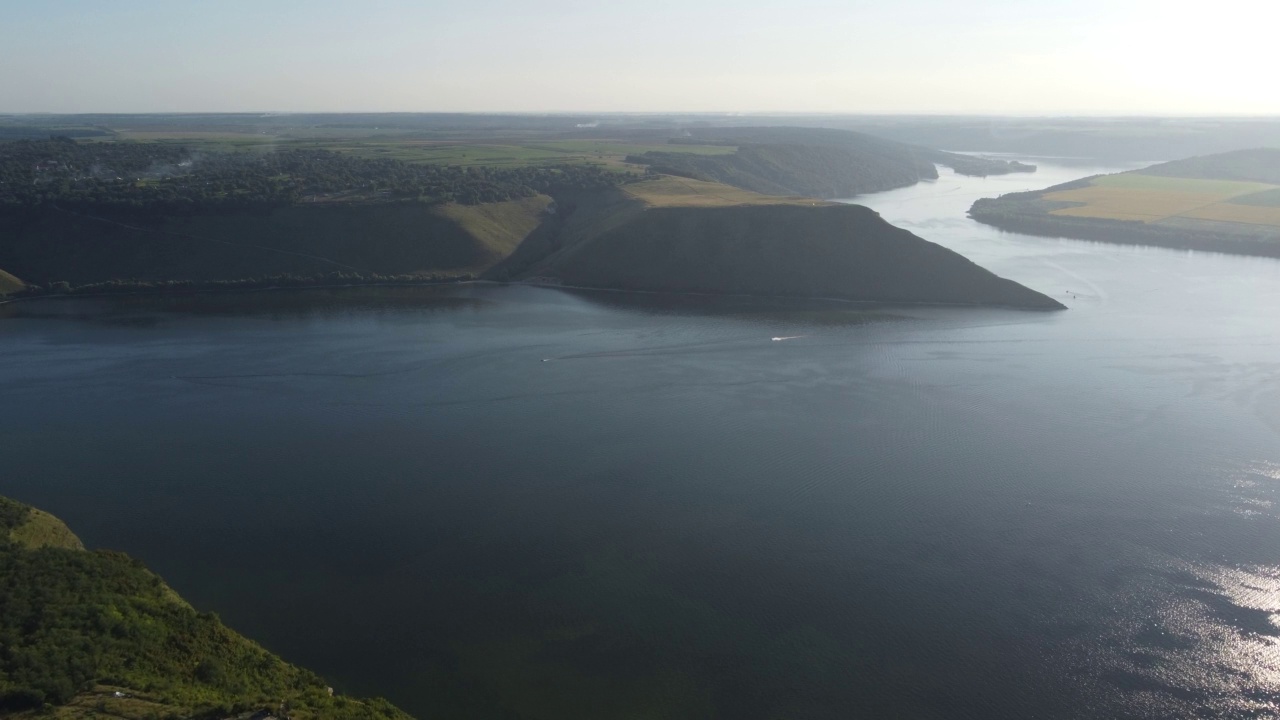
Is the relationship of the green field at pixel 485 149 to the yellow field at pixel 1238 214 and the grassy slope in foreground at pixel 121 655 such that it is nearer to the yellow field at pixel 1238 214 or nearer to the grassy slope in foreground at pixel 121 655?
the yellow field at pixel 1238 214

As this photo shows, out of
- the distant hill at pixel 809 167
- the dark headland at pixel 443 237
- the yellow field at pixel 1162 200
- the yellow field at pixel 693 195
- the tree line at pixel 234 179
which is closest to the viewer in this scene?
the dark headland at pixel 443 237

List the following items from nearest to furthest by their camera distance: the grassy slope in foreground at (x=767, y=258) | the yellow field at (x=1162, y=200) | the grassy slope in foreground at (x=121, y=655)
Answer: the grassy slope in foreground at (x=121, y=655), the grassy slope in foreground at (x=767, y=258), the yellow field at (x=1162, y=200)

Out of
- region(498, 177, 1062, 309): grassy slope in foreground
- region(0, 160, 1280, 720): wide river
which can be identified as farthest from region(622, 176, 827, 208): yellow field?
region(0, 160, 1280, 720): wide river

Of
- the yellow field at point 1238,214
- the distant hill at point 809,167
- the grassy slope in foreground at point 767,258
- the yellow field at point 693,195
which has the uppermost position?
the distant hill at point 809,167

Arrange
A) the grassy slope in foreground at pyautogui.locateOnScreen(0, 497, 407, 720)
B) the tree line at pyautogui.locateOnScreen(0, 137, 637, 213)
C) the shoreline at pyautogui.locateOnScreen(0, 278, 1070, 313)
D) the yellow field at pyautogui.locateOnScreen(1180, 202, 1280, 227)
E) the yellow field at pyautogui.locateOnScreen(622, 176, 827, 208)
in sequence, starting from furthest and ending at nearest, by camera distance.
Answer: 1. the yellow field at pyautogui.locateOnScreen(1180, 202, 1280, 227)
2. the yellow field at pyautogui.locateOnScreen(622, 176, 827, 208)
3. the tree line at pyautogui.locateOnScreen(0, 137, 637, 213)
4. the shoreline at pyautogui.locateOnScreen(0, 278, 1070, 313)
5. the grassy slope in foreground at pyautogui.locateOnScreen(0, 497, 407, 720)

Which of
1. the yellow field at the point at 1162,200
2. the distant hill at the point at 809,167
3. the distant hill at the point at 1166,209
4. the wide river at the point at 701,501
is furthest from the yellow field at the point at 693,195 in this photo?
the yellow field at the point at 1162,200

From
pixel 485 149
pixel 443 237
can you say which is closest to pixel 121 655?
pixel 443 237

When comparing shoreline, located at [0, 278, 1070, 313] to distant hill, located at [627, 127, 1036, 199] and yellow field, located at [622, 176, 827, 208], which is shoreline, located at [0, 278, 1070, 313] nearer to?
yellow field, located at [622, 176, 827, 208]

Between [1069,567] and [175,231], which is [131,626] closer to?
[1069,567]
